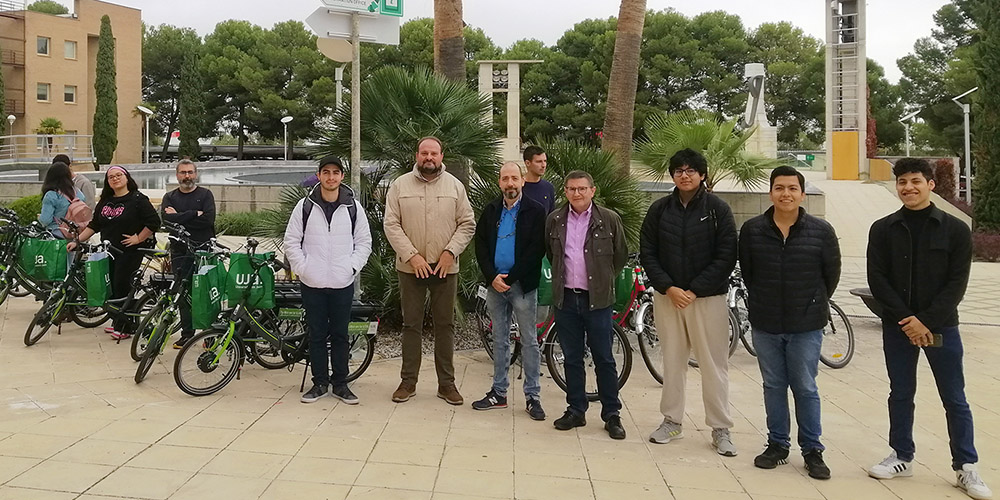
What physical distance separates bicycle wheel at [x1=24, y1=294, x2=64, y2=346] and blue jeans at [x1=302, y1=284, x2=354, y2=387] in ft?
9.96

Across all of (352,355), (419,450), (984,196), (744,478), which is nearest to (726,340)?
(744,478)

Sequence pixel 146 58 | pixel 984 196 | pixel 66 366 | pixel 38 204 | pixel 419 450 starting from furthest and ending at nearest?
pixel 146 58
pixel 984 196
pixel 38 204
pixel 66 366
pixel 419 450

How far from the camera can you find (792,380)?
180 inches

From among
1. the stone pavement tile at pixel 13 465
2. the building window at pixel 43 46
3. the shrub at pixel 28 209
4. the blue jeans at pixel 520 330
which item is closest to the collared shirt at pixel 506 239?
the blue jeans at pixel 520 330

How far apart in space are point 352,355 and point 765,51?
160ft

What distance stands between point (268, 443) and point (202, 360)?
1.27 meters

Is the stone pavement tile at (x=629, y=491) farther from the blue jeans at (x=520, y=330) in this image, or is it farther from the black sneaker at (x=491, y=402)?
the black sneaker at (x=491, y=402)

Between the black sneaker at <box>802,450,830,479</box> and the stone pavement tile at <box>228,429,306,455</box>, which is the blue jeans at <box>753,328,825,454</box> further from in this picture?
the stone pavement tile at <box>228,429,306,455</box>

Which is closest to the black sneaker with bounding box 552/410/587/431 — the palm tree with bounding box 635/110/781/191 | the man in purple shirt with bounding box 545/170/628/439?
the man in purple shirt with bounding box 545/170/628/439

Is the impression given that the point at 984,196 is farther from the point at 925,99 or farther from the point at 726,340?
the point at 925,99

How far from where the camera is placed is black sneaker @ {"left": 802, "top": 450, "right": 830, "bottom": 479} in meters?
4.43

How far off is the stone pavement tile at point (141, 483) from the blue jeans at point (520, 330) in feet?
7.36

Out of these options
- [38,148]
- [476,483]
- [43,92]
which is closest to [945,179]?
[476,483]

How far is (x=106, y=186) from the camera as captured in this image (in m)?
7.53
